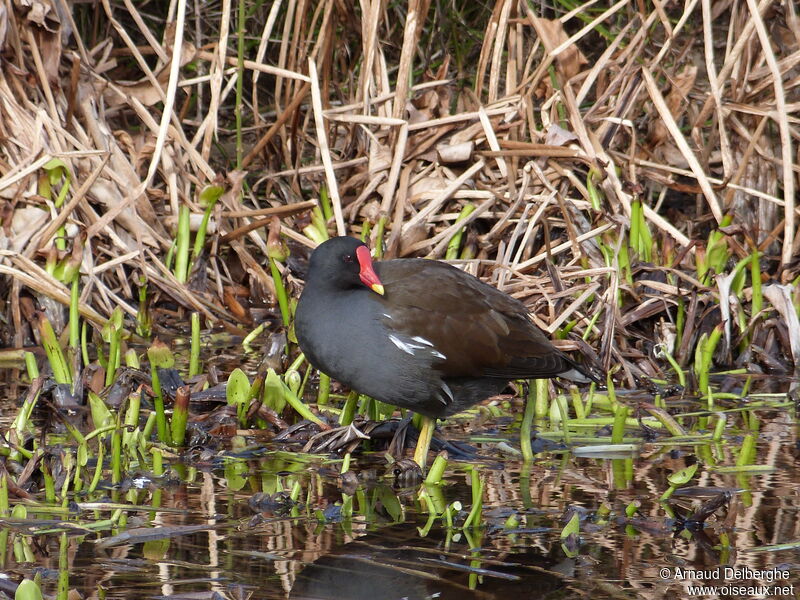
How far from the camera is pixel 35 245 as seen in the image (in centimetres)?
471

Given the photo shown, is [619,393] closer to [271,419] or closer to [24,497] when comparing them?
[271,419]

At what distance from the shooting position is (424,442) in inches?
137

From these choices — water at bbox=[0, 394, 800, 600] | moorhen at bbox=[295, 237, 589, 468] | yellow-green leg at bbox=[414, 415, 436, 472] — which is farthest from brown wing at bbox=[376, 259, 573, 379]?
water at bbox=[0, 394, 800, 600]

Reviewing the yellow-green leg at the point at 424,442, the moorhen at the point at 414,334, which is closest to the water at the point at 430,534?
the yellow-green leg at the point at 424,442

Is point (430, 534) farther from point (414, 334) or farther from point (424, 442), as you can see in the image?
point (414, 334)

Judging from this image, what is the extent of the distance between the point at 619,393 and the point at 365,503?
57.9 inches

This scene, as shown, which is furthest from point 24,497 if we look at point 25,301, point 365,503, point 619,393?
point 619,393

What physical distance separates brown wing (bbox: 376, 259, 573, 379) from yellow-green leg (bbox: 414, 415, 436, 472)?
189 millimetres

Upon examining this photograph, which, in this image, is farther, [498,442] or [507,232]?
[507,232]

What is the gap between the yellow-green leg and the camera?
3453 mm

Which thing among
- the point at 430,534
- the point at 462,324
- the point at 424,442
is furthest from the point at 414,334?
the point at 430,534

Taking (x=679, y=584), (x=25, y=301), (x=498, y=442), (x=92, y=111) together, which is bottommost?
(x=679, y=584)

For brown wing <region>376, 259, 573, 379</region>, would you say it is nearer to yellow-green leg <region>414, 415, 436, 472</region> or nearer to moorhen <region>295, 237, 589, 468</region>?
moorhen <region>295, 237, 589, 468</region>

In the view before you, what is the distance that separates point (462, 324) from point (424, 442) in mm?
394
